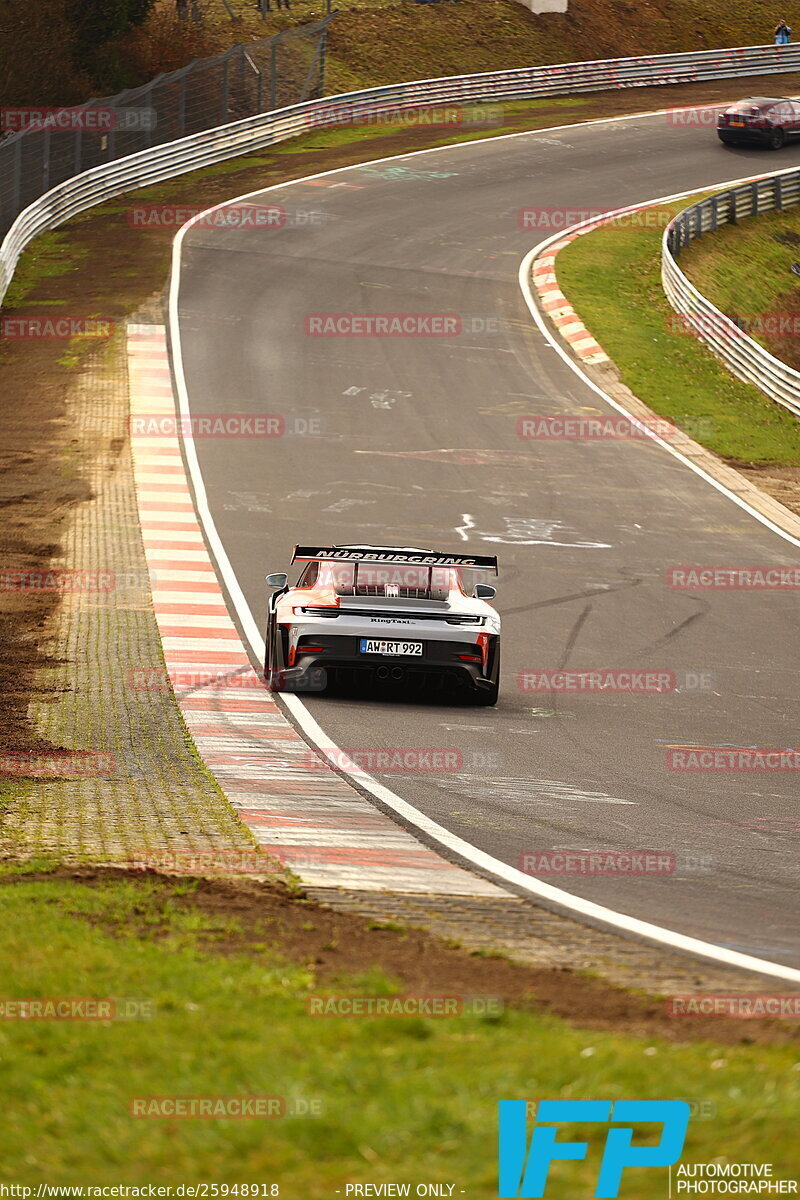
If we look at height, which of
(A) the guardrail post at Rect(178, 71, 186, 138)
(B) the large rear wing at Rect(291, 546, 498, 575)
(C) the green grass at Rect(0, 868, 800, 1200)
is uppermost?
(A) the guardrail post at Rect(178, 71, 186, 138)

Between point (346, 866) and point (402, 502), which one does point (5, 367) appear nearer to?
point (402, 502)

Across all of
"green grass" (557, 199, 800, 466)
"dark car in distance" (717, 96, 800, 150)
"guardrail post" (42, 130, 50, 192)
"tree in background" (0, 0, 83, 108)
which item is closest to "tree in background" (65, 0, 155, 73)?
"tree in background" (0, 0, 83, 108)

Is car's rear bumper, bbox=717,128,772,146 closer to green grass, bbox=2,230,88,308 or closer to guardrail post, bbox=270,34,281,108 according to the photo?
guardrail post, bbox=270,34,281,108

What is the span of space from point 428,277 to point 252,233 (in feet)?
21.1

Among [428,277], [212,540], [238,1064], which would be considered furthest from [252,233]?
[238,1064]

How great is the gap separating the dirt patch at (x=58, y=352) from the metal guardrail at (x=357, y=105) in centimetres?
68

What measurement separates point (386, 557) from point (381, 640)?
130 centimetres

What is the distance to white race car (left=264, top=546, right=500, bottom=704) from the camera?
13.8 meters

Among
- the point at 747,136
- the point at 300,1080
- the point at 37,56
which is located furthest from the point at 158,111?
the point at 300,1080

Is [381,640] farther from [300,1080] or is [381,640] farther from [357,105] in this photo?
[357,105]

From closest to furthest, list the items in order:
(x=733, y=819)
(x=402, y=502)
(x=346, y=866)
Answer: (x=346, y=866)
(x=733, y=819)
(x=402, y=502)

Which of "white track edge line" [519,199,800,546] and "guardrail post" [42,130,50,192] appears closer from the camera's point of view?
"white track edge line" [519,199,800,546]

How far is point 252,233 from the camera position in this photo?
Result: 136ft

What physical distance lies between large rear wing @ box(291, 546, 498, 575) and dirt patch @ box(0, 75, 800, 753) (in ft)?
9.50
